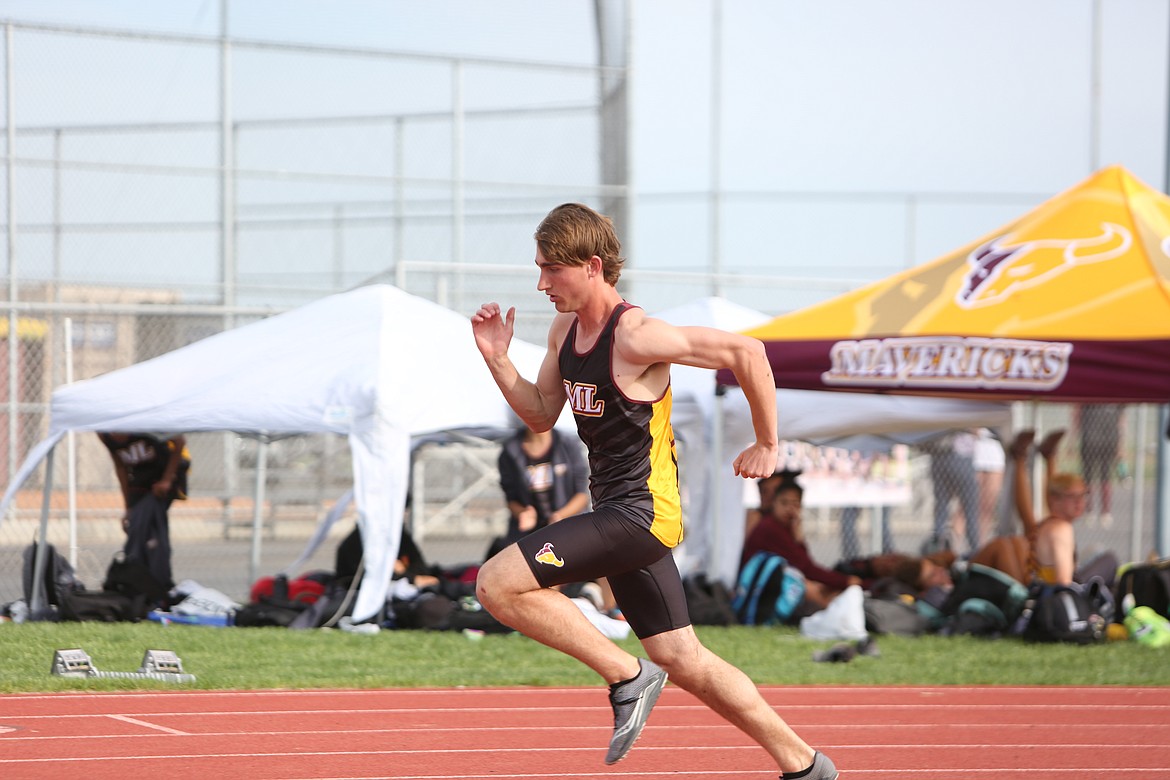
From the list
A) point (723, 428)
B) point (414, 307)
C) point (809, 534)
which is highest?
point (414, 307)

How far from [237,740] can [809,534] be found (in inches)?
516

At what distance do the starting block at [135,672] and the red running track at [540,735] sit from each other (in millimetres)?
300

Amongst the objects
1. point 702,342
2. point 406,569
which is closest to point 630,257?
point 406,569

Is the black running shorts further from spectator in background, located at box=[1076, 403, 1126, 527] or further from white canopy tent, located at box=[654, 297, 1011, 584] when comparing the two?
spectator in background, located at box=[1076, 403, 1126, 527]

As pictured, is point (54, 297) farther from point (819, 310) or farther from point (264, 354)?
point (819, 310)

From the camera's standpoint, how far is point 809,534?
18594 mm

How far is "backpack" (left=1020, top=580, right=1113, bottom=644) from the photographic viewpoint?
9.85 meters

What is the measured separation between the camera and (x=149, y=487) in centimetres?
1147

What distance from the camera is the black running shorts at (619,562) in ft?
14.4

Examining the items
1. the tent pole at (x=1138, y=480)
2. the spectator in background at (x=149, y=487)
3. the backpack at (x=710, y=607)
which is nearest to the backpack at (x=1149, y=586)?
the backpack at (x=710, y=607)

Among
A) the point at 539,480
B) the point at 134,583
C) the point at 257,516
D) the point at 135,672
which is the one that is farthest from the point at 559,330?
the point at 257,516

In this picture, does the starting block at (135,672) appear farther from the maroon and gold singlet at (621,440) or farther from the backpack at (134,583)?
the maroon and gold singlet at (621,440)

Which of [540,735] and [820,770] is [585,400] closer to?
[820,770]

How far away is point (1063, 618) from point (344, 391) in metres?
5.08
